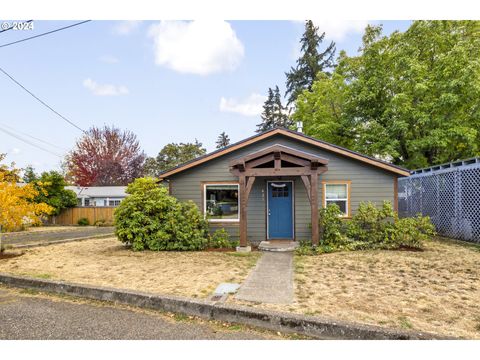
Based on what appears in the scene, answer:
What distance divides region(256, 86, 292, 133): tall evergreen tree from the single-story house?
33363mm

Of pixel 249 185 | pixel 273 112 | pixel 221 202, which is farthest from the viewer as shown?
pixel 273 112

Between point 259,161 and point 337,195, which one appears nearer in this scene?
point 259,161

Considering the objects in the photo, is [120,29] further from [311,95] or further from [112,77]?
[311,95]

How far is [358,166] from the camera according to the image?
33.6 feet

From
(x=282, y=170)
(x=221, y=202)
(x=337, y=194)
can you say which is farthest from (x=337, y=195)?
(x=221, y=202)

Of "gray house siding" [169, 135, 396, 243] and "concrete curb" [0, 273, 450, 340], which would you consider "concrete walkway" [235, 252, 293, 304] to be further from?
"gray house siding" [169, 135, 396, 243]

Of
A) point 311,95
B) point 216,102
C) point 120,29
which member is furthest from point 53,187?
point 311,95

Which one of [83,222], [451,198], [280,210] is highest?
[451,198]

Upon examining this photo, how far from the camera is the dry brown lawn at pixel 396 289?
12.4ft

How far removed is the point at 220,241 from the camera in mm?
9852

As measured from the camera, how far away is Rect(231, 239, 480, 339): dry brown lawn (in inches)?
148

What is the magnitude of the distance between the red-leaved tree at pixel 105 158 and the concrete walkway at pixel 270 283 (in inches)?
1387

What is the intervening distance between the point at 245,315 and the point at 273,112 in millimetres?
41837

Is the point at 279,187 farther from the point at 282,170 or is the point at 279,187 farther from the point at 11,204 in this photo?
the point at 11,204
